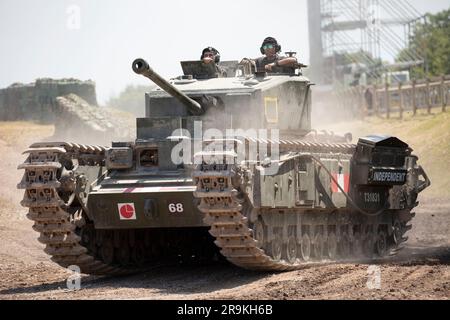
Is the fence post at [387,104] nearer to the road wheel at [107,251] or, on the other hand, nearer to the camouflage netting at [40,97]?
the camouflage netting at [40,97]

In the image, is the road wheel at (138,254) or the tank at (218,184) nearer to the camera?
the tank at (218,184)

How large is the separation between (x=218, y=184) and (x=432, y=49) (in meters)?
47.5

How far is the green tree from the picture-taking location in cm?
5803

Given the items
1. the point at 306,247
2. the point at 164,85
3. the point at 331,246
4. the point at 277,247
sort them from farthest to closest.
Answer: the point at 331,246 < the point at 306,247 < the point at 277,247 < the point at 164,85

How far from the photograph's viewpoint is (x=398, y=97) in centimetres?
4253

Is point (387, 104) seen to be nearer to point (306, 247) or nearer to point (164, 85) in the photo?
point (306, 247)

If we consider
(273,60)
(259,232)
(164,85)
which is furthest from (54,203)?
(273,60)

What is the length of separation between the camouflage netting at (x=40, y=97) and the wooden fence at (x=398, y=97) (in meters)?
12.1

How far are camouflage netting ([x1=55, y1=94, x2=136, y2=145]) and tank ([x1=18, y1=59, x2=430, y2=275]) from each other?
477 inches

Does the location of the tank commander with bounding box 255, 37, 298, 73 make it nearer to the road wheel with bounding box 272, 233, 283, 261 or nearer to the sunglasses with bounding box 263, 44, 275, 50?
the sunglasses with bounding box 263, 44, 275, 50

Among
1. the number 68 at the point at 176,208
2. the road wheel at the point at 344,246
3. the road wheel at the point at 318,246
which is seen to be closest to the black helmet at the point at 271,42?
the road wheel at the point at 318,246

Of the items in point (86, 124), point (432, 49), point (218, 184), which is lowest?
point (218, 184)

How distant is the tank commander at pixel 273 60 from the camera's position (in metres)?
18.9

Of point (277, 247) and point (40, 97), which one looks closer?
point (277, 247)
